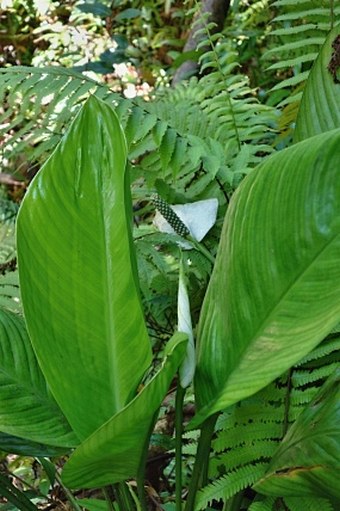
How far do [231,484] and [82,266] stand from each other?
0.30 metres

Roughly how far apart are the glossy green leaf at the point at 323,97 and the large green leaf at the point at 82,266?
348 millimetres

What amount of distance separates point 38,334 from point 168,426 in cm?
64

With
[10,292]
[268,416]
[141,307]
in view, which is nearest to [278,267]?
[141,307]

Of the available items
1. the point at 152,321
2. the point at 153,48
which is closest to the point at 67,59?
the point at 153,48

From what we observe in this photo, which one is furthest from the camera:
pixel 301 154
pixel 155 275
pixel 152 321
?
pixel 152 321

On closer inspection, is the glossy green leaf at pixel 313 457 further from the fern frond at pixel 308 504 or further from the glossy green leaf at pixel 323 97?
the glossy green leaf at pixel 323 97

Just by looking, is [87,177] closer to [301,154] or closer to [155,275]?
[301,154]

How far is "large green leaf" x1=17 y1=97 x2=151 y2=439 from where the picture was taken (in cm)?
64

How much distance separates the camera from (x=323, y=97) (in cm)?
91

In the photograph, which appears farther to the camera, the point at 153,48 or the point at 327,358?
the point at 153,48

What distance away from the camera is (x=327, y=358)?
82 centimetres

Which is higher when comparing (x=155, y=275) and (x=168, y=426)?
(x=155, y=275)

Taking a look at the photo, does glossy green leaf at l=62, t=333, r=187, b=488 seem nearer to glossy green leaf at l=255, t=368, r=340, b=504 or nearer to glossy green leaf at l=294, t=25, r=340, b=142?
glossy green leaf at l=255, t=368, r=340, b=504

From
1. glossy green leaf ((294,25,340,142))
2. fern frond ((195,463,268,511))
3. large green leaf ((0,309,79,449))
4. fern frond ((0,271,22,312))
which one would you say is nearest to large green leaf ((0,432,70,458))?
large green leaf ((0,309,79,449))
